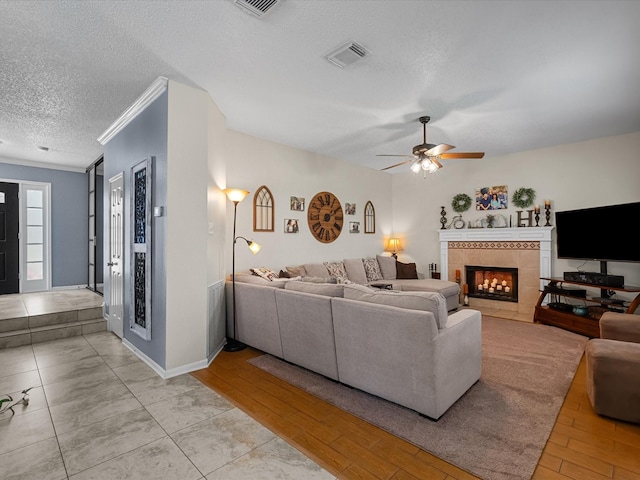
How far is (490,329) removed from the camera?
4656 millimetres

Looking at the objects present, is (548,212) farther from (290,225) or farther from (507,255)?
(290,225)

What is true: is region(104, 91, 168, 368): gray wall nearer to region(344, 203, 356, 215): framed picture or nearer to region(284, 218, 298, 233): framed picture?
region(284, 218, 298, 233): framed picture

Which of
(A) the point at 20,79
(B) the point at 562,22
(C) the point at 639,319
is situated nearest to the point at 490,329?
(C) the point at 639,319

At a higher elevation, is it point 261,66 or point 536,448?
point 261,66

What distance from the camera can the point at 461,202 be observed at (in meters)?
6.43

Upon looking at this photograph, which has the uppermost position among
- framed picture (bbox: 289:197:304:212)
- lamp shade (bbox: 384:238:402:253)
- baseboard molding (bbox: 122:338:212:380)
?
framed picture (bbox: 289:197:304:212)

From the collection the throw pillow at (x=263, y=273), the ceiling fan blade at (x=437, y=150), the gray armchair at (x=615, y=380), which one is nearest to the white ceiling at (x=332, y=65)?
the ceiling fan blade at (x=437, y=150)

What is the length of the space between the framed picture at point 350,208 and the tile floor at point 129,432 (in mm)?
4264

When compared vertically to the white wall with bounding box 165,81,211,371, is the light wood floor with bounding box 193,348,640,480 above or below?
below

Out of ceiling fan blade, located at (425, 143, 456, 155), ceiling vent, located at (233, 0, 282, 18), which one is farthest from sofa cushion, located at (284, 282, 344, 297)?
ceiling vent, located at (233, 0, 282, 18)

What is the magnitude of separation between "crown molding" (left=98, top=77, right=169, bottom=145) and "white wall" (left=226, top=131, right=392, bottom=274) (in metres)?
1.18

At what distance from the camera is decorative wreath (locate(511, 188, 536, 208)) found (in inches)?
222

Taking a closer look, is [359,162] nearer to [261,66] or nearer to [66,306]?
[261,66]

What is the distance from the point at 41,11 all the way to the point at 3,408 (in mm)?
2967
